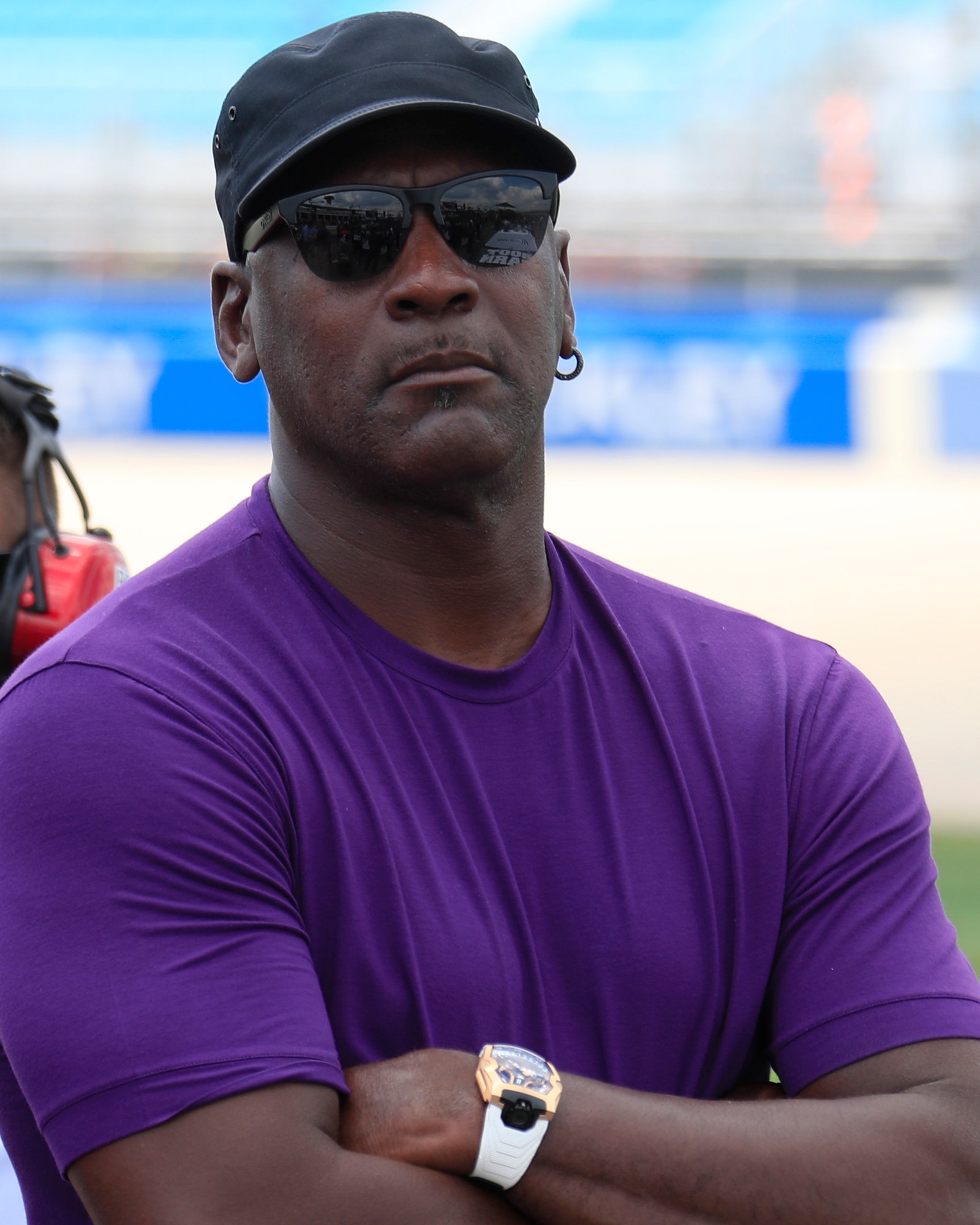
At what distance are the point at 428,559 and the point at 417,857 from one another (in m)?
0.38

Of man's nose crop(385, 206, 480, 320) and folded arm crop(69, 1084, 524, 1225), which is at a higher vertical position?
man's nose crop(385, 206, 480, 320)

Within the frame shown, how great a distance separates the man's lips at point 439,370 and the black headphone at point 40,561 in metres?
0.89

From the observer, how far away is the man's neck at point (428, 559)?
69.9 inches

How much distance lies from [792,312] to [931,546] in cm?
238

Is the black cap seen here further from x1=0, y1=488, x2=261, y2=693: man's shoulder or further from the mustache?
x1=0, y1=488, x2=261, y2=693: man's shoulder

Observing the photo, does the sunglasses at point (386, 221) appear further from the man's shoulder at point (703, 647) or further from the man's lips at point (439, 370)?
the man's shoulder at point (703, 647)

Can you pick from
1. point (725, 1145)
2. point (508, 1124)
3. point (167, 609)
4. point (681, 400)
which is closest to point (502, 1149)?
point (508, 1124)

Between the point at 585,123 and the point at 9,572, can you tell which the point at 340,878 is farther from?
the point at 585,123

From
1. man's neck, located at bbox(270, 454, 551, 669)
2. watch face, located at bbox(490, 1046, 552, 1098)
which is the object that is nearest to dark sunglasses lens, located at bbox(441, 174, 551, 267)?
man's neck, located at bbox(270, 454, 551, 669)

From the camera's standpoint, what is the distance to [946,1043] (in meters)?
1.63

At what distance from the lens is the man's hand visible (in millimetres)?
1440

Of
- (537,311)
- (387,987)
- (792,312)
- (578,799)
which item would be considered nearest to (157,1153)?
(387,987)

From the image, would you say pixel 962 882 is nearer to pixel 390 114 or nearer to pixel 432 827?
pixel 432 827

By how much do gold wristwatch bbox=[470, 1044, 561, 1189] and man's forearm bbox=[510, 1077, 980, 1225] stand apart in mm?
13
